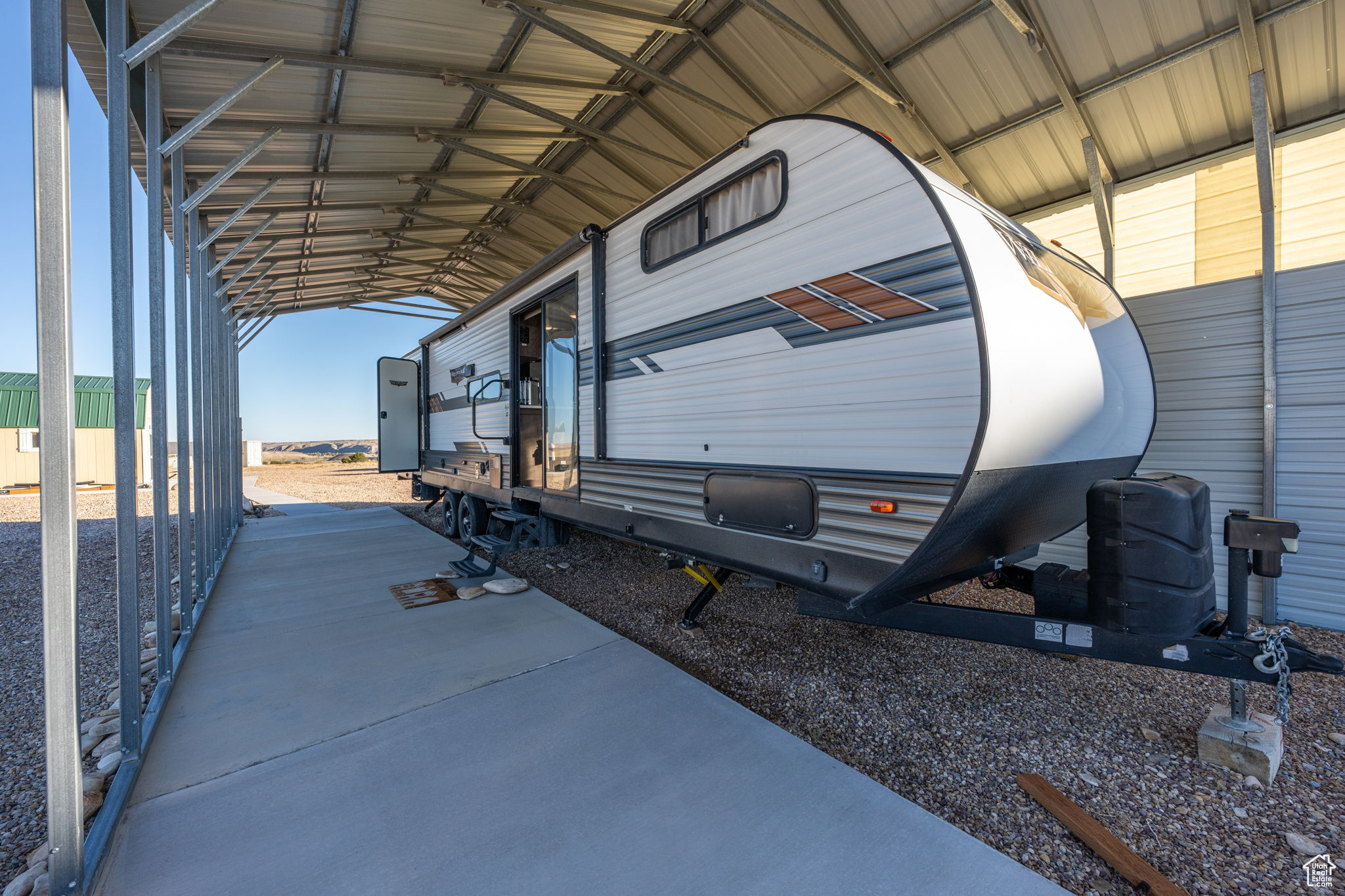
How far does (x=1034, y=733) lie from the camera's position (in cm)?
269

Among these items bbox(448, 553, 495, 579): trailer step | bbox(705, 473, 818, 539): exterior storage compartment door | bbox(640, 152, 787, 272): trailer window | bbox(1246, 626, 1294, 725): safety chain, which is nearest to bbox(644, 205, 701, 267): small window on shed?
bbox(640, 152, 787, 272): trailer window

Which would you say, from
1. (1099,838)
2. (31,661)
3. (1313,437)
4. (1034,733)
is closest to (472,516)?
(31,661)

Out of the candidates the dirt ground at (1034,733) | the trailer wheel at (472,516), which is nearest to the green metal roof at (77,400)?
the trailer wheel at (472,516)

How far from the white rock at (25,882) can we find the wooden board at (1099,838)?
3.46 meters

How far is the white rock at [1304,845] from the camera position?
75.8 inches

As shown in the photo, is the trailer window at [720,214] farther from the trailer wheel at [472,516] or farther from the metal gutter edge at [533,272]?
the trailer wheel at [472,516]

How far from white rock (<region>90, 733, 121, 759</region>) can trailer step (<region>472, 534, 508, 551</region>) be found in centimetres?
283

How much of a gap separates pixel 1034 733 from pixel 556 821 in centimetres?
228

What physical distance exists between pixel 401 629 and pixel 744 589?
2.85 m

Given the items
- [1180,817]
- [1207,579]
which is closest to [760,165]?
[1207,579]

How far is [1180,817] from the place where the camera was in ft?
6.89

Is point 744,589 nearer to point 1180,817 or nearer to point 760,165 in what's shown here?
point 1180,817

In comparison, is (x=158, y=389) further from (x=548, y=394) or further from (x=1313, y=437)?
(x=1313, y=437)

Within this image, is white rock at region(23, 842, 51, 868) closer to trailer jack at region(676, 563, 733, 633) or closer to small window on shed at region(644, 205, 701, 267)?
trailer jack at region(676, 563, 733, 633)
